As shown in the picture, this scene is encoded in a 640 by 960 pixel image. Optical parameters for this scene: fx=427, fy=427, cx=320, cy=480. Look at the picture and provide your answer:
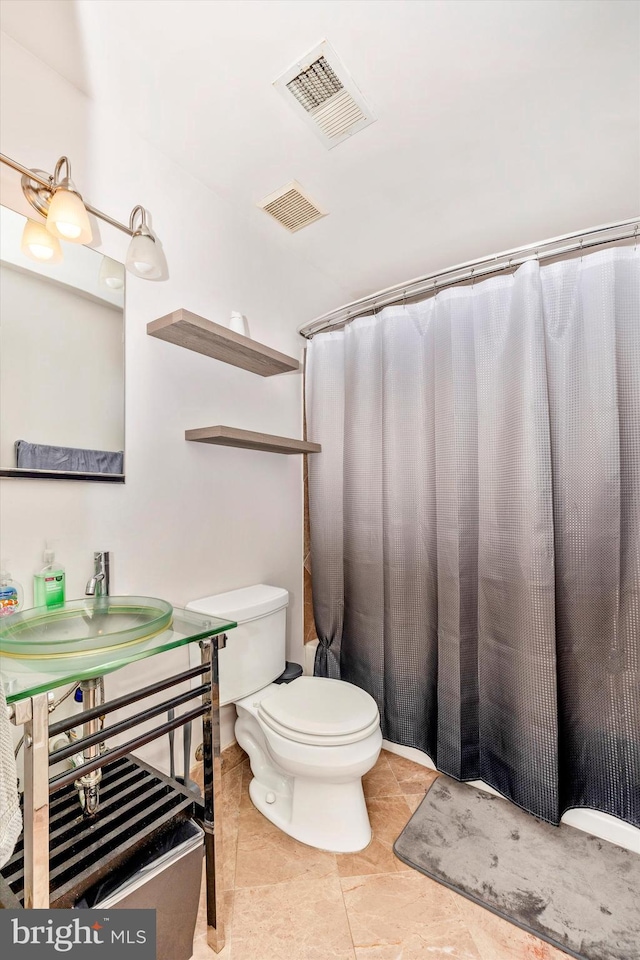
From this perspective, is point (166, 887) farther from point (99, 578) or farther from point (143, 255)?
point (143, 255)

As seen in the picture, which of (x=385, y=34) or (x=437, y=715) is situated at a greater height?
(x=385, y=34)

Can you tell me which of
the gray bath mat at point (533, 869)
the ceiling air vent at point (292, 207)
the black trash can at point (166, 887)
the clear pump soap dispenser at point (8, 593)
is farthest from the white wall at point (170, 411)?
the gray bath mat at point (533, 869)

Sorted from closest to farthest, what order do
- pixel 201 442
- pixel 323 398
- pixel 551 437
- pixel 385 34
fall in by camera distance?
1. pixel 385 34
2. pixel 551 437
3. pixel 201 442
4. pixel 323 398

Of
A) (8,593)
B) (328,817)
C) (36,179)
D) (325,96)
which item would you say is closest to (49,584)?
(8,593)

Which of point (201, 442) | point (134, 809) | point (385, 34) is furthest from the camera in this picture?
point (201, 442)

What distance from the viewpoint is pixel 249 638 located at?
1550 millimetres

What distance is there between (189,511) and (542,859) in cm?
158

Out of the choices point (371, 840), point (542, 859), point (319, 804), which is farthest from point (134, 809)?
point (542, 859)

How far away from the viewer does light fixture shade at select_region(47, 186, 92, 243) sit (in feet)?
3.42

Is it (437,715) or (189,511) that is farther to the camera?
(437,715)

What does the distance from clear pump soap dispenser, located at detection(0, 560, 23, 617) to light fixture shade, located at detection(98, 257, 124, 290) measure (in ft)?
2.78

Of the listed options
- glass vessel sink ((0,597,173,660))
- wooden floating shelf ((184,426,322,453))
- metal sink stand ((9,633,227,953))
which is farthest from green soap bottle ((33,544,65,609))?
wooden floating shelf ((184,426,322,453))

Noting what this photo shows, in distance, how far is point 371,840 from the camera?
54.1 inches

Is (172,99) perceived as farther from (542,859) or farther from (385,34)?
(542,859)
